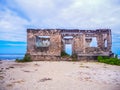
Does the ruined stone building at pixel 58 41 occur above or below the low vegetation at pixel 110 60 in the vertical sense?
above

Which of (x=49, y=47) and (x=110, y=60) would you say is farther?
(x=49, y=47)

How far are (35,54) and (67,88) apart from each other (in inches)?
601

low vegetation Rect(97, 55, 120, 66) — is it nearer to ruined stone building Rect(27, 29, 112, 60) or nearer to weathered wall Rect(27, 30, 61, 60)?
ruined stone building Rect(27, 29, 112, 60)

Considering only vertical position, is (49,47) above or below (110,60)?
above

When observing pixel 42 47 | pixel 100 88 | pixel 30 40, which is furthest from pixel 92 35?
pixel 100 88

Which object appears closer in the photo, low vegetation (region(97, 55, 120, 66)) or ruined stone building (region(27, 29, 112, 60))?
low vegetation (region(97, 55, 120, 66))

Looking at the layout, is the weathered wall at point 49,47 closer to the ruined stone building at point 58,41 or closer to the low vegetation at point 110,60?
the ruined stone building at point 58,41

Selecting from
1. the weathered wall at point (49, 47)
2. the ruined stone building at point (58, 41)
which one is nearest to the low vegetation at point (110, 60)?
the ruined stone building at point (58, 41)

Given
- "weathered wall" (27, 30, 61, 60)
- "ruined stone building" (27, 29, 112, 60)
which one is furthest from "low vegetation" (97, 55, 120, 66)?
"weathered wall" (27, 30, 61, 60)

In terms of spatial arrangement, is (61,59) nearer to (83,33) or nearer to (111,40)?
(83,33)

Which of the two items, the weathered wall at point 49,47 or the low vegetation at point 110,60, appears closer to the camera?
the low vegetation at point 110,60

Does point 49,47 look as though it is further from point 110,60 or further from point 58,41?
point 110,60

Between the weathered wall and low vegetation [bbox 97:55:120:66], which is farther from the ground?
the weathered wall

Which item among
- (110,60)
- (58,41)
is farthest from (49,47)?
(110,60)
